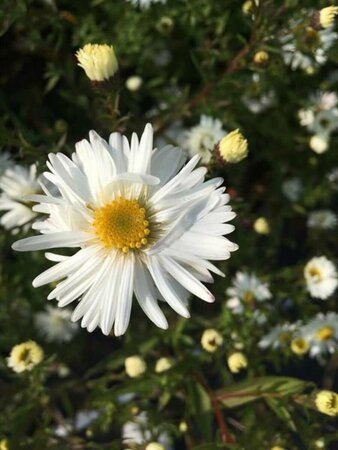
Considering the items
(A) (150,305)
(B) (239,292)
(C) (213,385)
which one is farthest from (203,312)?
(A) (150,305)

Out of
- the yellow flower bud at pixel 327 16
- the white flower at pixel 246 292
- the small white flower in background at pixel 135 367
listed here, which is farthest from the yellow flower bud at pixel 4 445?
the yellow flower bud at pixel 327 16

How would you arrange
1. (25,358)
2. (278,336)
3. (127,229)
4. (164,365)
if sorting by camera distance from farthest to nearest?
(278,336) < (164,365) < (25,358) < (127,229)

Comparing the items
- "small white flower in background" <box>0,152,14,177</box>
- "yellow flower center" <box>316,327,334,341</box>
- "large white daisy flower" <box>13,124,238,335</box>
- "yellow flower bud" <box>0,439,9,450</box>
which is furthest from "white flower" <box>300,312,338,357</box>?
"small white flower in background" <box>0,152,14,177</box>

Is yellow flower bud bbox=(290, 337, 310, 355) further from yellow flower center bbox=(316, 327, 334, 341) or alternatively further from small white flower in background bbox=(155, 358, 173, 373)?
small white flower in background bbox=(155, 358, 173, 373)

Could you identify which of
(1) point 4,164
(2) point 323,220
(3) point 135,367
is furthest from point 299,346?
(1) point 4,164

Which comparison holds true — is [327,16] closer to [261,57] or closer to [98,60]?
[261,57]

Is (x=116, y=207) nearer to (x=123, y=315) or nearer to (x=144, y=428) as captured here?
(x=123, y=315)
